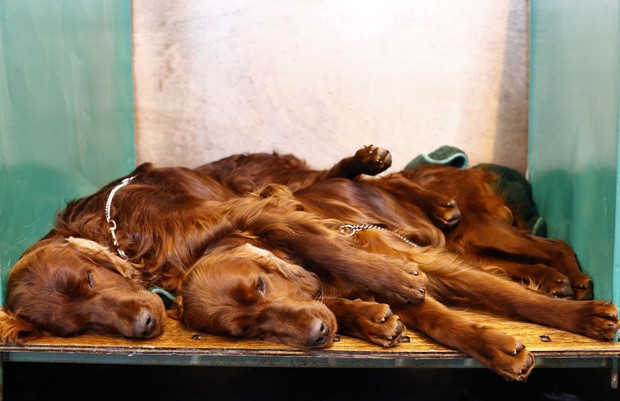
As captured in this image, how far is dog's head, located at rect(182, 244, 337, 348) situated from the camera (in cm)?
248

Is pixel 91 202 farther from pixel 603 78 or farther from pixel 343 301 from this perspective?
pixel 603 78

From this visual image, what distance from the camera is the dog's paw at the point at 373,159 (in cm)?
340

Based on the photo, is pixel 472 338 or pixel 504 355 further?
pixel 472 338

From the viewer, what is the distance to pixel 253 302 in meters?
2.57

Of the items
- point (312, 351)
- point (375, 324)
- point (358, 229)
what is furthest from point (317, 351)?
point (358, 229)

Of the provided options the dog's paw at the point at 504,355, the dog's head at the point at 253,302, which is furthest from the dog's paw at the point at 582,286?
the dog's head at the point at 253,302

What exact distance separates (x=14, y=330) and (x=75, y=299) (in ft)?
0.74

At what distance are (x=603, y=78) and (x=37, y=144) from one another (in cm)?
230

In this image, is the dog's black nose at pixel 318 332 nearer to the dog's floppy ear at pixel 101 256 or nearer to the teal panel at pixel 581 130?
the dog's floppy ear at pixel 101 256

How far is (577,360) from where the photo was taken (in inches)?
99.4

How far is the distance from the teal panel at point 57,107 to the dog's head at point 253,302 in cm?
79

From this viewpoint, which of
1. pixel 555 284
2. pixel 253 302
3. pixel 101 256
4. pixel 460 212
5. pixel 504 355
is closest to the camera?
pixel 504 355

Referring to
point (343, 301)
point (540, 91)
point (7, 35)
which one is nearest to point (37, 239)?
point (7, 35)

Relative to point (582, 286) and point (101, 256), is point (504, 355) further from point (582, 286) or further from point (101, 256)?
point (101, 256)
